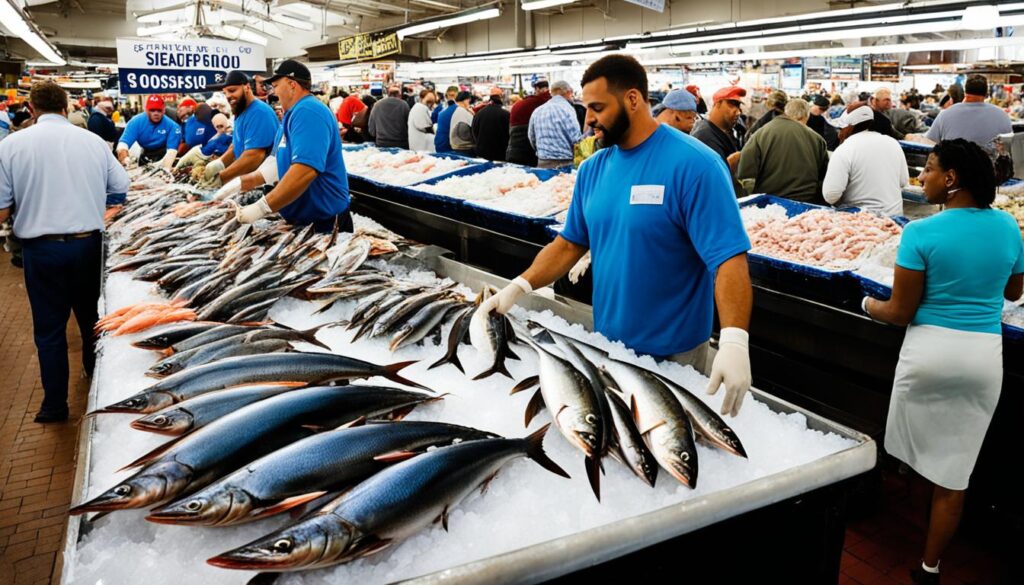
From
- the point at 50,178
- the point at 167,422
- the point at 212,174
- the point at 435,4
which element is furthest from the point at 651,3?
the point at 435,4

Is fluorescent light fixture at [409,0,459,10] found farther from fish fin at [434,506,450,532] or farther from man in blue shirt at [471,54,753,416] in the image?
fish fin at [434,506,450,532]

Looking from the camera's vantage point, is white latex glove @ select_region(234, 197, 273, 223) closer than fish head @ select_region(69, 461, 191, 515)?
No

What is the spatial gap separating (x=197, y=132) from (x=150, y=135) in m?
1.02

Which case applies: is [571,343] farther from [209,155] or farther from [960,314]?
[209,155]

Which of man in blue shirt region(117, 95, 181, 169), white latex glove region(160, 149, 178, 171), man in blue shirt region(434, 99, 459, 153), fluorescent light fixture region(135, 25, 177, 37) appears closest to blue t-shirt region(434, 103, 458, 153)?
man in blue shirt region(434, 99, 459, 153)

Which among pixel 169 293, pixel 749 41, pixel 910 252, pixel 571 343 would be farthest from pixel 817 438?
pixel 749 41

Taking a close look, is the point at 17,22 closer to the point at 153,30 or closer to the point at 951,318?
the point at 951,318

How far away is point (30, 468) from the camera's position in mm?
4359

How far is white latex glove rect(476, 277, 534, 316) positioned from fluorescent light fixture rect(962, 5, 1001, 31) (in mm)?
7995

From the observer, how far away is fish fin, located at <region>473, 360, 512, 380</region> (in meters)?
2.26

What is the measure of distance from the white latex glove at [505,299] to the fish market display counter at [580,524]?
0.43 meters

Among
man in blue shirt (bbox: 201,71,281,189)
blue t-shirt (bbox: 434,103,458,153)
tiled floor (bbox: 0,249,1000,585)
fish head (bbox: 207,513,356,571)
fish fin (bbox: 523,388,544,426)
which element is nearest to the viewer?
fish head (bbox: 207,513,356,571)

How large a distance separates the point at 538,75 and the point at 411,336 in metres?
25.4

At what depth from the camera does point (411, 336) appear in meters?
2.60
